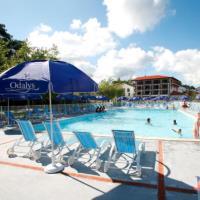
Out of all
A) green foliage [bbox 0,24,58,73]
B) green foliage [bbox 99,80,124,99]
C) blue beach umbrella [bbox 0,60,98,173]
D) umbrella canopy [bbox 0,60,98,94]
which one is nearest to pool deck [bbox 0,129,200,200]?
blue beach umbrella [bbox 0,60,98,173]

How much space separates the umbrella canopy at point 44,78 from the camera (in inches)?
171

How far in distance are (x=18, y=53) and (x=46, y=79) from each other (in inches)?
884

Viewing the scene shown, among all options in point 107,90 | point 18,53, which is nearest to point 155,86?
point 107,90

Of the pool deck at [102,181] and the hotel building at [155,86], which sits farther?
the hotel building at [155,86]

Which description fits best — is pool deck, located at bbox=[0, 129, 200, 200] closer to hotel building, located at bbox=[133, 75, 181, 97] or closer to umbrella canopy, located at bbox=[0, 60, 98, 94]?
umbrella canopy, located at bbox=[0, 60, 98, 94]

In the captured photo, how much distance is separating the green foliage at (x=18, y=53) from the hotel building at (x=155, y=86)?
217 feet

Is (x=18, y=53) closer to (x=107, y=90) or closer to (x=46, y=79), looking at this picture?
(x=46, y=79)

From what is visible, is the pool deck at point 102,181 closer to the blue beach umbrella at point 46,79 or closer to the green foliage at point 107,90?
the blue beach umbrella at point 46,79

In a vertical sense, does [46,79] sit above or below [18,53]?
below

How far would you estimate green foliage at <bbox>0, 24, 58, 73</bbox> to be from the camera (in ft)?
68.3

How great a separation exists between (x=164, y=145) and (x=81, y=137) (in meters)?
3.28

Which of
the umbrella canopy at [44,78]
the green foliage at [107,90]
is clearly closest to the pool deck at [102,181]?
the umbrella canopy at [44,78]

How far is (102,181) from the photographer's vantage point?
412cm

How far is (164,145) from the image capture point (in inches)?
269
